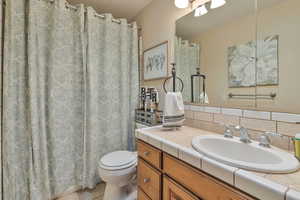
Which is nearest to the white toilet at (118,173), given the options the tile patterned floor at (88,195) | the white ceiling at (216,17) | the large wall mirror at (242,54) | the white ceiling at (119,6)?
the tile patterned floor at (88,195)

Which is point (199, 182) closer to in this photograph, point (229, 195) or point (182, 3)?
point (229, 195)

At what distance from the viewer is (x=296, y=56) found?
2.56 ft

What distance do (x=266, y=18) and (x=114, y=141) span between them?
1850 millimetres

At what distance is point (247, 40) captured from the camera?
99 centimetres

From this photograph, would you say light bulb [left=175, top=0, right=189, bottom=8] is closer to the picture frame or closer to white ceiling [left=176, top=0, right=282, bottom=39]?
white ceiling [left=176, top=0, right=282, bottom=39]

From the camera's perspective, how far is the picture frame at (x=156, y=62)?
1.60m

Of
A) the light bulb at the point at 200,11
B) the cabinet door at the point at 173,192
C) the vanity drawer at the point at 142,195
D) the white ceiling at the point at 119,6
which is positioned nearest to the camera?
the cabinet door at the point at 173,192

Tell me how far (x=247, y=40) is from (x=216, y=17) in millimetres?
347

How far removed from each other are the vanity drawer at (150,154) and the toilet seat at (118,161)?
13.0 inches

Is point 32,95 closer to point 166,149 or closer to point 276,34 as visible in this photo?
point 166,149

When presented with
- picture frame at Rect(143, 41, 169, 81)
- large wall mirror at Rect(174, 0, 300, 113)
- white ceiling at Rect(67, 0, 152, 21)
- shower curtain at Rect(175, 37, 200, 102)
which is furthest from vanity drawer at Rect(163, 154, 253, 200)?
white ceiling at Rect(67, 0, 152, 21)

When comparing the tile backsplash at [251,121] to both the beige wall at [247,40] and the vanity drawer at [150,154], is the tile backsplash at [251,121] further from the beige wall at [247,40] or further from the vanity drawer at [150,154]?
the vanity drawer at [150,154]

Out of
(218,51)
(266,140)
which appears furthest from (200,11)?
(266,140)

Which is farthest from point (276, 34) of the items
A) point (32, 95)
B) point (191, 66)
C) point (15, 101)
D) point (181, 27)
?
point (15, 101)
